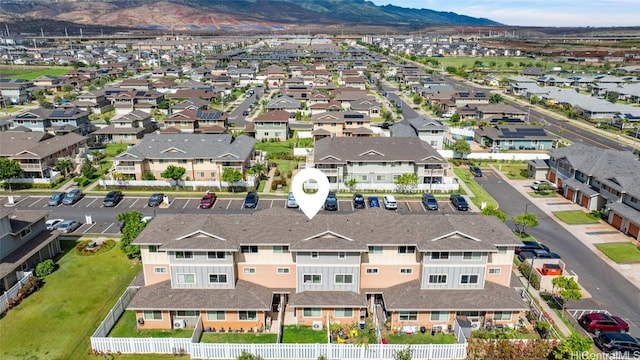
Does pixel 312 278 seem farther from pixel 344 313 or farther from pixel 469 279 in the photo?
pixel 469 279

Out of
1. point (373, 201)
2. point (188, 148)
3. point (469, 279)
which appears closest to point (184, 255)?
point (469, 279)

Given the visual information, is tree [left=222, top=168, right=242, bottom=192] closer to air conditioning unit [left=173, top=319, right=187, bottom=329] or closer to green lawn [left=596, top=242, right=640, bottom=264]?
air conditioning unit [left=173, top=319, right=187, bottom=329]

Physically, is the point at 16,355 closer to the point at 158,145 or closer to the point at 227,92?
the point at 158,145

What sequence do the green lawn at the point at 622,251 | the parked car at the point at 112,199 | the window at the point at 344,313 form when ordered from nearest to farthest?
the window at the point at 344,313, the green lawn at the point at 622,251, the parked car at the point at 112,199

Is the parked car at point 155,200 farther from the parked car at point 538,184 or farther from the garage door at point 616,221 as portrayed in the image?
the garage door at point 616,221

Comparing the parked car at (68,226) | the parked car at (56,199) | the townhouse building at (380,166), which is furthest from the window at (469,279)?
the parked car at (56,199)
